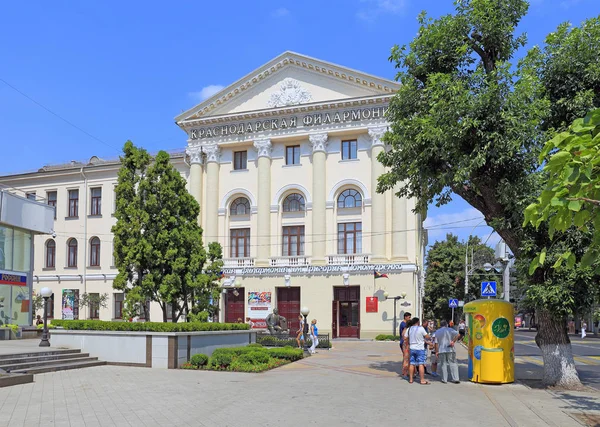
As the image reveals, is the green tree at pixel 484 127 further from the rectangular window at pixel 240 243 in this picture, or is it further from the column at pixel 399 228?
the rectangular window at pixel 240 243

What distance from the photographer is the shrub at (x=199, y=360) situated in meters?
18.3

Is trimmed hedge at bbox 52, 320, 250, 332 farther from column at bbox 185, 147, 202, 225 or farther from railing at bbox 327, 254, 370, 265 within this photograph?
column at bbox 185, 147, 202, 225

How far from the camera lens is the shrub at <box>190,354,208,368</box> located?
18.3m

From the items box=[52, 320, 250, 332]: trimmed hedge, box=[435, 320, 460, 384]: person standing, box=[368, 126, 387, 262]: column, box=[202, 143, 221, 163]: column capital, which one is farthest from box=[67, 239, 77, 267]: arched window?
→ box=[435, 320, 460, 384]: person standing

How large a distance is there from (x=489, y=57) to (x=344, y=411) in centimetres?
1051

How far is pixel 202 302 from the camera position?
22984 mm

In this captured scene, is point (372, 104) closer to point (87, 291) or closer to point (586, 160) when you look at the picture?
point (87, 291)

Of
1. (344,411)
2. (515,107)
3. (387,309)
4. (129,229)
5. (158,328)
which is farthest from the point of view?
(387,309)

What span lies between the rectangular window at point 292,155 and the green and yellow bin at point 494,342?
29.3 m

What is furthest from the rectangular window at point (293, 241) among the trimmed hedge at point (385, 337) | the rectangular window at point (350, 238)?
the trimmed hedge at point (385, 337)

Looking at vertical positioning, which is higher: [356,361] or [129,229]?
[129,229]

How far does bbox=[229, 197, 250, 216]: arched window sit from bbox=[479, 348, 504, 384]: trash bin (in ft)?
101

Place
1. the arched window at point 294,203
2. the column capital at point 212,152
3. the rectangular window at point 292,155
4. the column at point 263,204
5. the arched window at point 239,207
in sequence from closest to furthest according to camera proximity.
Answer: the column at point 263,204 → the arched window at point 294,203 → the rectangular window at point 292,155 → the arched window at point 239,207 → the column capital at point 212,152

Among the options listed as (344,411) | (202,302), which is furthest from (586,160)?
(202,302)
